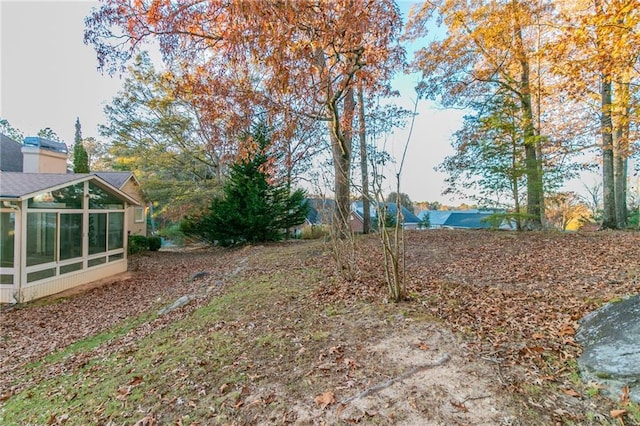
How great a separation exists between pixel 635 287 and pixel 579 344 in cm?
206

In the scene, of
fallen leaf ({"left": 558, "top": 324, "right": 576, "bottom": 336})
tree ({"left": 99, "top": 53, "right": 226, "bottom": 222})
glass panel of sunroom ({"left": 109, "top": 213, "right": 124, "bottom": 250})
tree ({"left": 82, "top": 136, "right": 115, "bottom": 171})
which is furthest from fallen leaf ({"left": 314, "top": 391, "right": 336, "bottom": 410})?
tree ({"left": 82, "top": 136, "right": 115, "bottom": 171})

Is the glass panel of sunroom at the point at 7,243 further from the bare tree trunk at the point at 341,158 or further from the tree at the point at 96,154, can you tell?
the tree at the point at 96,154

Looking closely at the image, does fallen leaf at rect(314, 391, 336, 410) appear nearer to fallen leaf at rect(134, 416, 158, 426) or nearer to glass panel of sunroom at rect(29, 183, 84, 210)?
fallen leaf at rect(134, 416, 158, 426)

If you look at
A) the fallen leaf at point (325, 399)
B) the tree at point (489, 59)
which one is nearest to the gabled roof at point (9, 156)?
the fallen leaf at point (325, 399)

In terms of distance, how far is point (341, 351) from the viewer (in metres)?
2.77

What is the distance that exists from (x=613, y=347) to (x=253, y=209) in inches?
480

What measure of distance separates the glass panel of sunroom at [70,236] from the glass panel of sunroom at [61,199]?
275mm

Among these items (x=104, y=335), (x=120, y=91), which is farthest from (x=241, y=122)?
(x=120, y=91)

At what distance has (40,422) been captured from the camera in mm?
2723

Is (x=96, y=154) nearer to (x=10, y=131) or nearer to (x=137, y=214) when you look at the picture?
(x=10, y=131)

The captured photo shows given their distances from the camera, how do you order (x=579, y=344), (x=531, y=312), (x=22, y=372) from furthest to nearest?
(x=22, y=372), (x=531, y=312), (x=579, y=344)

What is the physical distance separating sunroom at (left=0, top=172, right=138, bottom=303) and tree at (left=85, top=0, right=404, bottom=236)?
12.5 feet

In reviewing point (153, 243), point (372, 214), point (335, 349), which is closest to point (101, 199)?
point (153, 243)

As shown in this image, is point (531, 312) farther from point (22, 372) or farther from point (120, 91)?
point (120, 91)
